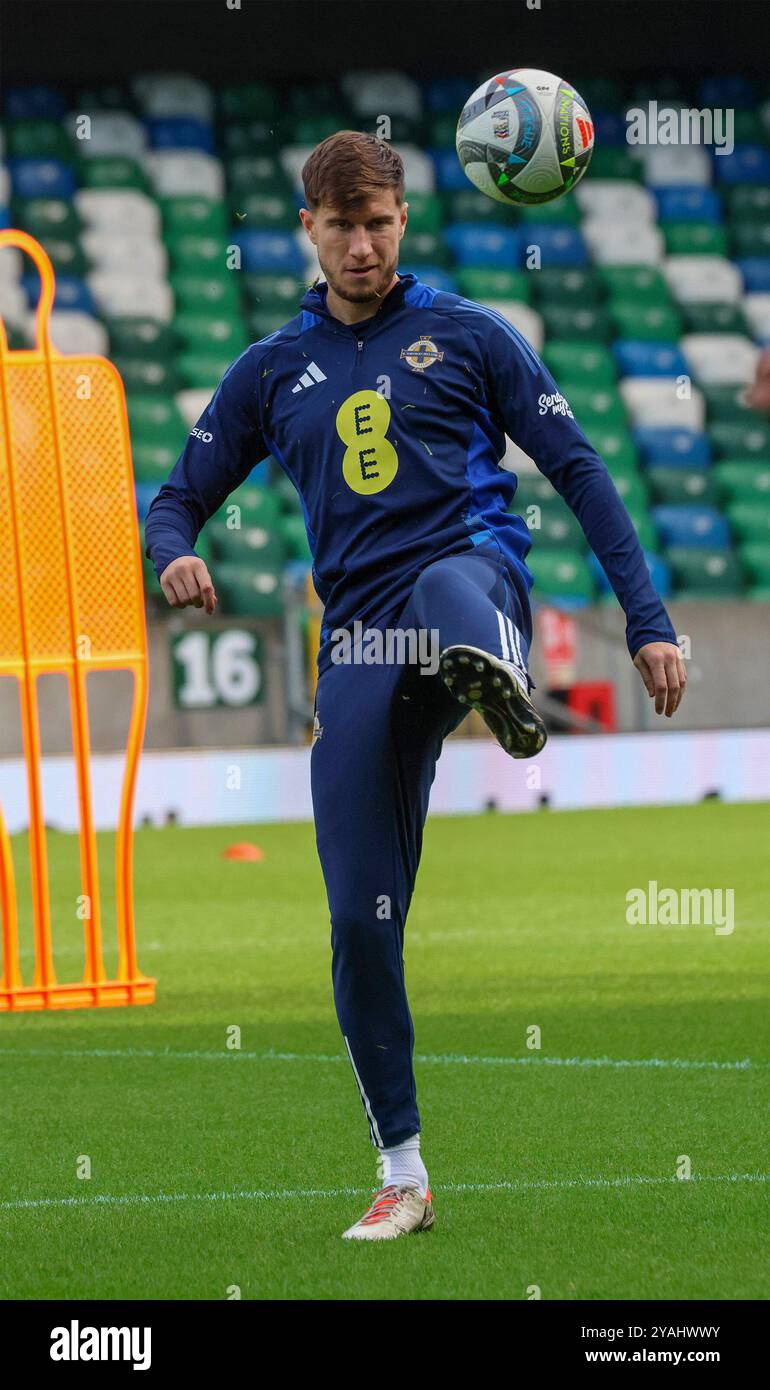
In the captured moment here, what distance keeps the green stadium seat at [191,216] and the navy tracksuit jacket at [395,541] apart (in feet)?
57.4

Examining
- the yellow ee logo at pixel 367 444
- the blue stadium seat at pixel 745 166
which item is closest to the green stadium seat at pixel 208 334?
the blue stadium seat at pixel 745 166

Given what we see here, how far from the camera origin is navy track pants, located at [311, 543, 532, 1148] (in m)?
3.94

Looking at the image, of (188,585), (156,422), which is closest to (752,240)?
(156,422)

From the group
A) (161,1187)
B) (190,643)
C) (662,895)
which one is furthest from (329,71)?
(161,1187)

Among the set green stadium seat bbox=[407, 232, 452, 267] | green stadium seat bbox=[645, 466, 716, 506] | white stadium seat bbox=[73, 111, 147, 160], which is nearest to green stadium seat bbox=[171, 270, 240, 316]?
white stadium seat bbox=[73, 111, 147, 160]

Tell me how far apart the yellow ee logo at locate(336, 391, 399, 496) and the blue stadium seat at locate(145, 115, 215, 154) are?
727 inches

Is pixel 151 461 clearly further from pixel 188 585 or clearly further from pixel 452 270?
pixel 188 585

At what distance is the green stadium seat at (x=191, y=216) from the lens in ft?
69.4

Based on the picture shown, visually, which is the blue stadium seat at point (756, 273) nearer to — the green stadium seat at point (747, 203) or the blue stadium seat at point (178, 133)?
the green stadium seat at point (747, 203)

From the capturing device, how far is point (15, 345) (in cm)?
1830

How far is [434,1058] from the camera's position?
637 cm

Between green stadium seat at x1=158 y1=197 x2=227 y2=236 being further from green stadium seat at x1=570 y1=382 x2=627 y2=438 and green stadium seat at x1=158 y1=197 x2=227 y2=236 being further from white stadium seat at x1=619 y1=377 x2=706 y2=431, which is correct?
white stadium seat at x1=619 y1=377 x2=706 y2=431

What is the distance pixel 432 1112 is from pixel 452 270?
1723cm

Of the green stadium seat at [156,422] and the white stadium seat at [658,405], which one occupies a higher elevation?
the white stadium seat at [658,405]
